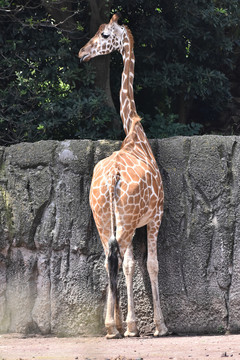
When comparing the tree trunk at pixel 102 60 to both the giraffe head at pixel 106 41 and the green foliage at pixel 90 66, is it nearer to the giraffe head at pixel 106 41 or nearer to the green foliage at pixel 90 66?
the green foliage at pixel 90 66

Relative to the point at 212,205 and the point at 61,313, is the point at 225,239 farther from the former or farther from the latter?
the point at 61,313

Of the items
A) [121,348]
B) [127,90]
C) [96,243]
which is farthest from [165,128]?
[121,348]

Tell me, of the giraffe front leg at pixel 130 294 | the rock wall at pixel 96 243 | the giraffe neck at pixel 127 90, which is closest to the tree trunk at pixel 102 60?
the giraffe neck at pixel 127 90

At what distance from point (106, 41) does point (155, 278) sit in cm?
279

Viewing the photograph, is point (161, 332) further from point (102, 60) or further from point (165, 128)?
point (102, 60)

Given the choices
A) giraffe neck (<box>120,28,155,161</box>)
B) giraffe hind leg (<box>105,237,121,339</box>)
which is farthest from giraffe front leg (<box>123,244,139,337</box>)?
giraffe neck (<box>120,28,155,161</box>)

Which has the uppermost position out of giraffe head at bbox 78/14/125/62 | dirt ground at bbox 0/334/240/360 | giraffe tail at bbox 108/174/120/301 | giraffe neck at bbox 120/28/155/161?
giraffe head at bbox 78/14/125/62

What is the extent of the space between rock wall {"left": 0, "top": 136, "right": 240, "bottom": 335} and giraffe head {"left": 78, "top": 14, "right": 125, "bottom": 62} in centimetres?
114

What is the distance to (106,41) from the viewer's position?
8414 mm

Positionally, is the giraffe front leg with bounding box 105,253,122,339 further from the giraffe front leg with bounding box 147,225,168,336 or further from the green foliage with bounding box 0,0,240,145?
the green foliage with bounding box 0,0,240,145

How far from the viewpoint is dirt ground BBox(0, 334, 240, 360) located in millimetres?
6246

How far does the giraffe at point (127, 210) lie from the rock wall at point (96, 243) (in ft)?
0.88

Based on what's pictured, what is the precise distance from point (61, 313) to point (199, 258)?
1.58 meters

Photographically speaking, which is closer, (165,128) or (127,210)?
(127,210)
